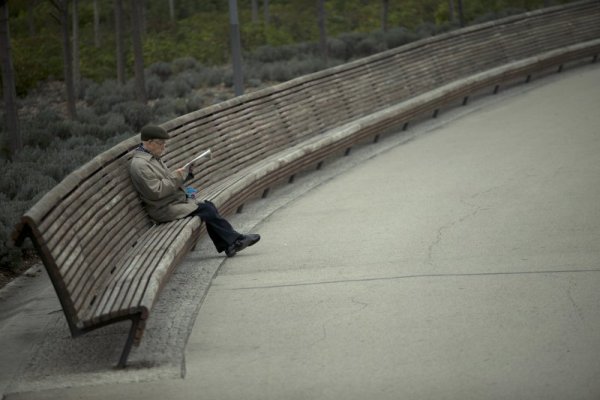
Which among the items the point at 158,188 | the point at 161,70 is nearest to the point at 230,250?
the point at 158,188

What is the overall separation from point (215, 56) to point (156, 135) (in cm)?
2738

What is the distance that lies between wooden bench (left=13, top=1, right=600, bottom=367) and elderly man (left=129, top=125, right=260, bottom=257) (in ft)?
0.39

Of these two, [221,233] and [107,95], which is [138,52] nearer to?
[107,95]

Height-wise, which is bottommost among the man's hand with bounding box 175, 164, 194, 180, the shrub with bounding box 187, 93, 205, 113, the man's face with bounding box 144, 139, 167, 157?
the shrub with bounding box 187, 93, 205, 113

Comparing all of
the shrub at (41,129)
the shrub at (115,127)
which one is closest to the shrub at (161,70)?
the shrub at (41,129)

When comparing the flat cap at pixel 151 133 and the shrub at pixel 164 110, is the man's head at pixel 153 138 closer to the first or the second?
the flat cap at pixel 151 133

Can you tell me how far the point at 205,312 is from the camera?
846 centimetres

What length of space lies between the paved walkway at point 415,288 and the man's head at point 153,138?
1.18 meters

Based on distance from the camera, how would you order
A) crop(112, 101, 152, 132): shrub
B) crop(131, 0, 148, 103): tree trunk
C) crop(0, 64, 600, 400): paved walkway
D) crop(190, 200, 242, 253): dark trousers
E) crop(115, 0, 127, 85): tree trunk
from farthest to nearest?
crop(115, 0, 127, 85): tree trunk < crop(131, 0, 148, 103): tree trunk < crop(112, 101, 152, 132): shrub < crop(190, 200, 242, 253): dark trousers < crop(0, 64, 600, 400): paved walkway

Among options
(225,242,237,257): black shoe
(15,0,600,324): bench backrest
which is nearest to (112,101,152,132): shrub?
(15,0,600,324): bench backrest

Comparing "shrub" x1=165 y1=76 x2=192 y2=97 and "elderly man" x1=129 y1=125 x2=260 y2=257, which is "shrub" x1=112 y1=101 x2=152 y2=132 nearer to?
"shrub" x1=165 y1=76 x2=192 y2=97

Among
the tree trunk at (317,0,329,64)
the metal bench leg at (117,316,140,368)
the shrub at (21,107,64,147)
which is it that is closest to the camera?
the metal bench leg at (117,316,140,368)

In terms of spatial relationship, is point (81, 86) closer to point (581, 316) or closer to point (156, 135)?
point (156, 135)

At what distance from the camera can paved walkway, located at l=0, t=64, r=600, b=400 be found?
666 cm
